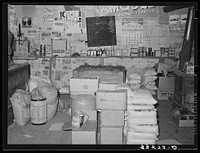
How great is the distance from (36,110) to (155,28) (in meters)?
3.62

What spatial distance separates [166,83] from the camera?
5.56 metres

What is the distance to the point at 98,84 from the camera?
3.92 metres

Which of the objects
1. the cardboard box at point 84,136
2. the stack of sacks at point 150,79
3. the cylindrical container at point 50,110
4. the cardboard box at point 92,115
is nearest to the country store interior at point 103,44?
the stack of sacks at point 150,79

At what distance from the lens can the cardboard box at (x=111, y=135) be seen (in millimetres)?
3096

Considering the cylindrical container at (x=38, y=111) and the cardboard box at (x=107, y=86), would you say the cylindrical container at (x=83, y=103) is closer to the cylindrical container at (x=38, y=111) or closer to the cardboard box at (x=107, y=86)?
the cardboard box at (x=107, y=86)

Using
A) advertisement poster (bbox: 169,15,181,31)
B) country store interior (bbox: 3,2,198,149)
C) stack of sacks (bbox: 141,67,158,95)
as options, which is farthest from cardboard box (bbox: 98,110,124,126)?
advertisement poster (bbox: 169,15,181,31)

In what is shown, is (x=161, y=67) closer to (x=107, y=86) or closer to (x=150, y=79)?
(x=150, y=79)

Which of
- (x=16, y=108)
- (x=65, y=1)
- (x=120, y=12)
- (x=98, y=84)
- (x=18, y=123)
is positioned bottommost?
(x=18, y=123)

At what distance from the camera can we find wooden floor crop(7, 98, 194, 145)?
3.23 metres

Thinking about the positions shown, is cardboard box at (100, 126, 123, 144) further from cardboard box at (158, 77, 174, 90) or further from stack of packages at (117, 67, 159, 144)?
cardboard box at (158, 77, 174, 90)

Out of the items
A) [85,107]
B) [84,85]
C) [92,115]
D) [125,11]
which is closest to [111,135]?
[92,115]

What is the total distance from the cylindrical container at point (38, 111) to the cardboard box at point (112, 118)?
1.14 m

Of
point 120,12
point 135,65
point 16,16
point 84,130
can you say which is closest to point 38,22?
point 16,16

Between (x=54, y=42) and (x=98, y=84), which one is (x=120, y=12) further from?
(x=98, y=84)
